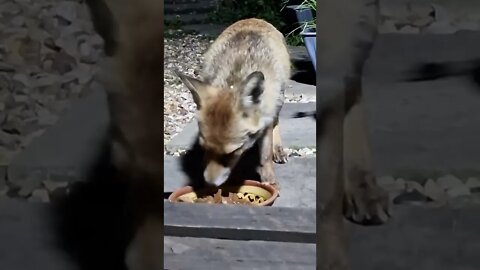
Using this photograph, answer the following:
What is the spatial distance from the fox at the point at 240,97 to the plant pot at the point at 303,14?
101cm

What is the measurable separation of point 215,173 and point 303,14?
5.93 feet

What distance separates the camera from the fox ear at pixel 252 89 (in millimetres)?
2125

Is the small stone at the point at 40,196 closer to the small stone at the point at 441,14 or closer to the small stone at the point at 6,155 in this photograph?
the small stone at the point at 6,155

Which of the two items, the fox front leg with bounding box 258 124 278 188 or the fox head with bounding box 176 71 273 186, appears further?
the fox front leg with bounding box 258 124 278 188

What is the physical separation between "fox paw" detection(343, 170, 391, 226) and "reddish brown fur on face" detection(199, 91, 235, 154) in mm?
1133

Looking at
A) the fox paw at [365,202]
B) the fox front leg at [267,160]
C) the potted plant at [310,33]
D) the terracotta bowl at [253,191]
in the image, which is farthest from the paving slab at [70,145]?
the potted plant at [310,33]

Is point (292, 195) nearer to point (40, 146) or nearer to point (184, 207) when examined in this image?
point (184, 207)

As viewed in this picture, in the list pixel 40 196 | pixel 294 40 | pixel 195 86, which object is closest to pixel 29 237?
pixel 40 196

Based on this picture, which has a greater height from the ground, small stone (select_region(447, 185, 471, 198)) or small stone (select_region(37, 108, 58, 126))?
small stone (select_region(37, 108, 58, 126))

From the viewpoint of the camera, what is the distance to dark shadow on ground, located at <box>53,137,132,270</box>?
3.64 feet

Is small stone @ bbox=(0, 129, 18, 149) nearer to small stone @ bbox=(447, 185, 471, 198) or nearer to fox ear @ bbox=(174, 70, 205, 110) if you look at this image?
small stone @ bbox=(447, 185, 471, 198)

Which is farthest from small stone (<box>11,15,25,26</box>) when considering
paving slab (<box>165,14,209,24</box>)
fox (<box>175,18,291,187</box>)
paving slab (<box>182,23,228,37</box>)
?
paving slab (<box>165,14,209,24</box>)

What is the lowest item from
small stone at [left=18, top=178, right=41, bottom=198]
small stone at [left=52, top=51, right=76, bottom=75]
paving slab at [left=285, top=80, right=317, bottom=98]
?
paving slab at [left=285, top=80, right=317, bottom=98]

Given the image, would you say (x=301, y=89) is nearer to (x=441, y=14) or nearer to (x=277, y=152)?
(x=277, y=152)
